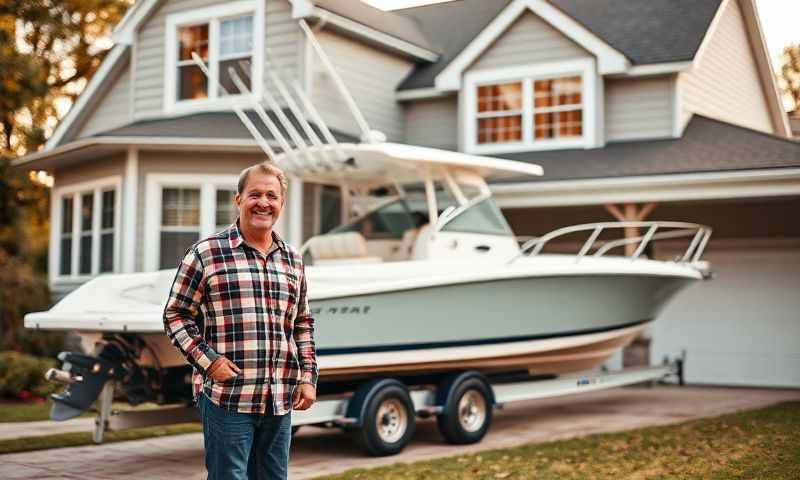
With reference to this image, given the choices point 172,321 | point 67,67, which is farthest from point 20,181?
point 172,321

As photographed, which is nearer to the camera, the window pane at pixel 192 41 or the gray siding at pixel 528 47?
the gray siding at pixel 528 47

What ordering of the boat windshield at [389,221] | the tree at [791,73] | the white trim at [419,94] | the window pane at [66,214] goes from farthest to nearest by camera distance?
the tree at [791,73] → the white trim at [419,94] → the window pane at [66,214] → the boat windshield at [389,221]

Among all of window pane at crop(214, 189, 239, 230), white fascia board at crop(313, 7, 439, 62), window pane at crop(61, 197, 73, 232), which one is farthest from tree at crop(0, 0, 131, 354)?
white fascia board at crop(313, 7, 439, 62)

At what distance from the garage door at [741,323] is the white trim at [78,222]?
8457 mm

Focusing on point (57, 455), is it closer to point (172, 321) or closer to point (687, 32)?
point (172, 321)

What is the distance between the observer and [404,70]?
16.4m

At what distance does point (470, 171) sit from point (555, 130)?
17.0 feet

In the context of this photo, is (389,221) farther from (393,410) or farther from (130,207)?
(130,207)

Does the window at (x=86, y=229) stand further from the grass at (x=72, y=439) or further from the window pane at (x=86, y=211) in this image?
the grass at (x=72, y=439)

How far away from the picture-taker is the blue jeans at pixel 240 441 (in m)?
3.88

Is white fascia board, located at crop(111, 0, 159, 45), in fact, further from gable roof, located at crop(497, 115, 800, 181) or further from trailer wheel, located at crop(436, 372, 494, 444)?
trailer wheel, located at crop(436, 372, 494, 444)

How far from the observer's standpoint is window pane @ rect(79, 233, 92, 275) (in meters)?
14.6

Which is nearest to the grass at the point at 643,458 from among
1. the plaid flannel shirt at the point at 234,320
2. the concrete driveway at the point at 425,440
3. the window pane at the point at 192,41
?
the concrete driveway at the point at 425,440

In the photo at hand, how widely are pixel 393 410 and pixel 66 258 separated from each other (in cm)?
860
